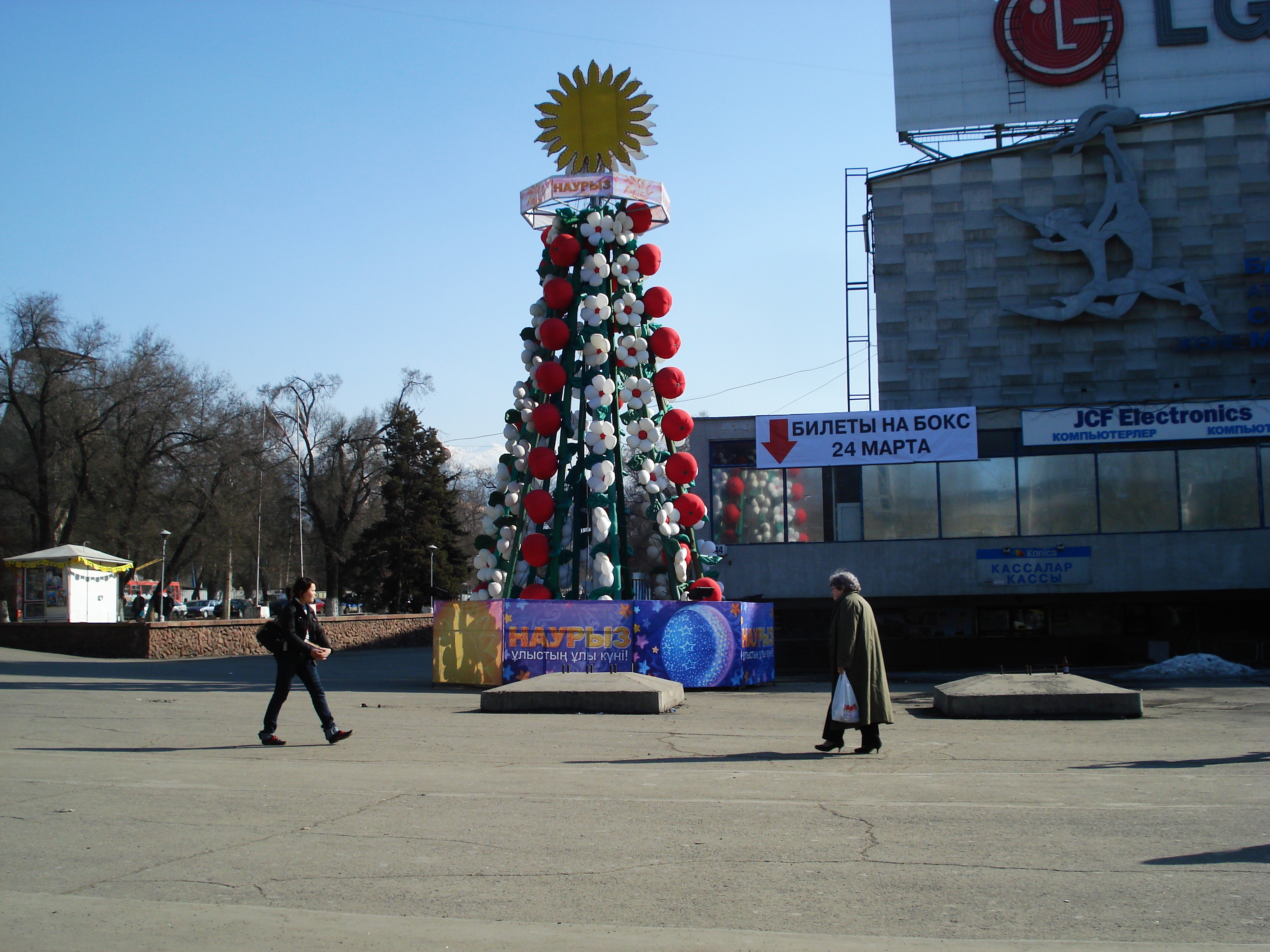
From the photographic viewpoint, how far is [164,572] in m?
44.1

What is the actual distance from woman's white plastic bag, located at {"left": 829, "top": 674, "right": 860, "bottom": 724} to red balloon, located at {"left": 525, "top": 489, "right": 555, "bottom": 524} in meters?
13.1

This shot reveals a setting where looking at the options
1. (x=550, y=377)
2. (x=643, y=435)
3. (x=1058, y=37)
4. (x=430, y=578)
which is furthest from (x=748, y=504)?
(x=430, y=578)

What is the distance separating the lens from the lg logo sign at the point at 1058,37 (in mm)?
40469

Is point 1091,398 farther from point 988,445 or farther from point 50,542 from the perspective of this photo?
point 50,542

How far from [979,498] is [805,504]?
17.3ft

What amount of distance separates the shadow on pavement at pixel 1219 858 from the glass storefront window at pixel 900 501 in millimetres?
28368

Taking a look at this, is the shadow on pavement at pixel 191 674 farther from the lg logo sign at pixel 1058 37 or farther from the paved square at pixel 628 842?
the lg logo sign at pixel 1058 37

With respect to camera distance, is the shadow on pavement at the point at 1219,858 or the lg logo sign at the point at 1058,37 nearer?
the shadow on pavement at the point at 1219,858

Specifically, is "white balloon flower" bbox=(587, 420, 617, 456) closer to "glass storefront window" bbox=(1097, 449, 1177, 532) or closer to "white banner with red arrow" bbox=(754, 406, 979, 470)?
"white banner with red arrow" bbox=(754, 406, 979, 470)

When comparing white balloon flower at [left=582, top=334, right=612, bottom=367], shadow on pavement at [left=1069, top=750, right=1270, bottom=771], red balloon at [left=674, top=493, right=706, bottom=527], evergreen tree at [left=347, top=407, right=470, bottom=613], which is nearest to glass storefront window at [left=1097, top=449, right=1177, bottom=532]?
red balloon at [left=674, top=493, right=706, bottom=527]

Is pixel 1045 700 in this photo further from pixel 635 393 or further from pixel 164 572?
pixel 164 572

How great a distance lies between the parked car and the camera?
7281 cm

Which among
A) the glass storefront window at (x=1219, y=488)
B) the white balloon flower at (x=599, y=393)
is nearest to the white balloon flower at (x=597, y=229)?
the white balloon flower at (x=599, y=393)

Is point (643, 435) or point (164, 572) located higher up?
point (643, 435)
